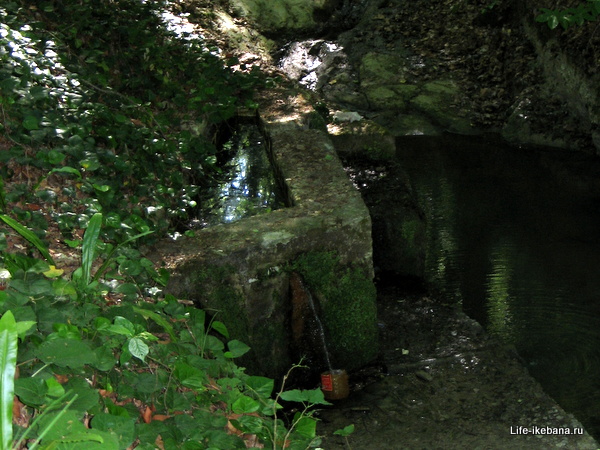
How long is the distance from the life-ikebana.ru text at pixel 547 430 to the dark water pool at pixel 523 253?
37 centimetres

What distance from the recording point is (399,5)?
1076cm

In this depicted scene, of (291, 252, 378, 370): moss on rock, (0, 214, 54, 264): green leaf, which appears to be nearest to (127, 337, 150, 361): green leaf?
(0, 214, 54, 264): green leaf

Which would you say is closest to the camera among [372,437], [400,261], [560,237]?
[372,437]

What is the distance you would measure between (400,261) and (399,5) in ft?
22.8

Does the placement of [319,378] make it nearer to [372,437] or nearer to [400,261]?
[372,437]

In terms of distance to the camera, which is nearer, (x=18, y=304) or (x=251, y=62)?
(x=18, y=304)

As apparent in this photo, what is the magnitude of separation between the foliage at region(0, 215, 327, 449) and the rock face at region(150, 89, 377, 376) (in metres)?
0.64

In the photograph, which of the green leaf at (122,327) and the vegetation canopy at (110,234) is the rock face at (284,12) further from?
the green leaf at (122,327)

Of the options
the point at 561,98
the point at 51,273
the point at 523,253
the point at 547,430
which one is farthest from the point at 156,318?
the point at 561,98

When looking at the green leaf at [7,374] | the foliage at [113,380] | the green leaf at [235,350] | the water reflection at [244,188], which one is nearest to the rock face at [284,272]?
the water reflection at [244,188]

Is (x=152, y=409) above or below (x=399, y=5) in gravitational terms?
below

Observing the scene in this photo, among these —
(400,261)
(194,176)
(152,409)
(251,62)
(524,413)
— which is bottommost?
(524,413)

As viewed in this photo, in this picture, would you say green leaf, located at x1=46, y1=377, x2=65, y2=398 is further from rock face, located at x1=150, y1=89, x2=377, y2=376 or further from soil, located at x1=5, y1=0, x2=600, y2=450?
rock face, located at x1=150, y1=89, x2=377, y2=376

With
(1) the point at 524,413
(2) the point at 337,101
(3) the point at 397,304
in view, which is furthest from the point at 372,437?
(2) the point at 337,101
